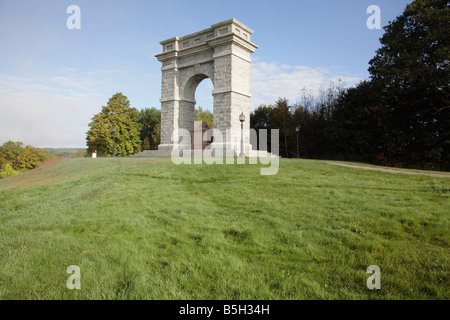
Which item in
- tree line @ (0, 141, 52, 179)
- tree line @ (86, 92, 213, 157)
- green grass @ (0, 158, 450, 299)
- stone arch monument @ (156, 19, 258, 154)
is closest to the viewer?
green grass @ (0, 158, 450, 299)

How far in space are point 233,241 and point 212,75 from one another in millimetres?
17399

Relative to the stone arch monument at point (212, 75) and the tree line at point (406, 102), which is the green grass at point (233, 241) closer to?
the stone arch monument at point (212, 75)

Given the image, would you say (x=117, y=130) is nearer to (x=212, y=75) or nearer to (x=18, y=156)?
(x=212, y=75)

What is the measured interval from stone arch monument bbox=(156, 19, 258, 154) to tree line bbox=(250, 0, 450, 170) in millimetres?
11975

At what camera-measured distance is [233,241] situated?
13.6 ft

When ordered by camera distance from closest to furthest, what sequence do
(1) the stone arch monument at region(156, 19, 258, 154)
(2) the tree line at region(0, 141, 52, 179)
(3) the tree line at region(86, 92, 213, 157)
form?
(1) the stone arch monument at region(156, 19, 258, 154) < (3) the tree line at region(86, 92, 213, 157) < (2) the tree line at region(0, 141, 52, 179)

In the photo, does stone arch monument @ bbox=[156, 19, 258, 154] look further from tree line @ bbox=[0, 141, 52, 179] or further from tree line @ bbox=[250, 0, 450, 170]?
tree line @ bbox=[0, 141, 52, 179]

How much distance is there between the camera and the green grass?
9.45ft

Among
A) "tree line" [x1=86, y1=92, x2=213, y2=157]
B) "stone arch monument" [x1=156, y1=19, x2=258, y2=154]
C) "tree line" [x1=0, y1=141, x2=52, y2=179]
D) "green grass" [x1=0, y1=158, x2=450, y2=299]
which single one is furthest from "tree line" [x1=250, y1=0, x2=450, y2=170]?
"tree line" [x1=0, y1=141, x2=52, y2=179]

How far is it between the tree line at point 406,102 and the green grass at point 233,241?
618 inches

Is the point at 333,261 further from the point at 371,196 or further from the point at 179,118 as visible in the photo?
the point at 179,118

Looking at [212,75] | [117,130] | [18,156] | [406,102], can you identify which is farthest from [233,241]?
[18,156]
